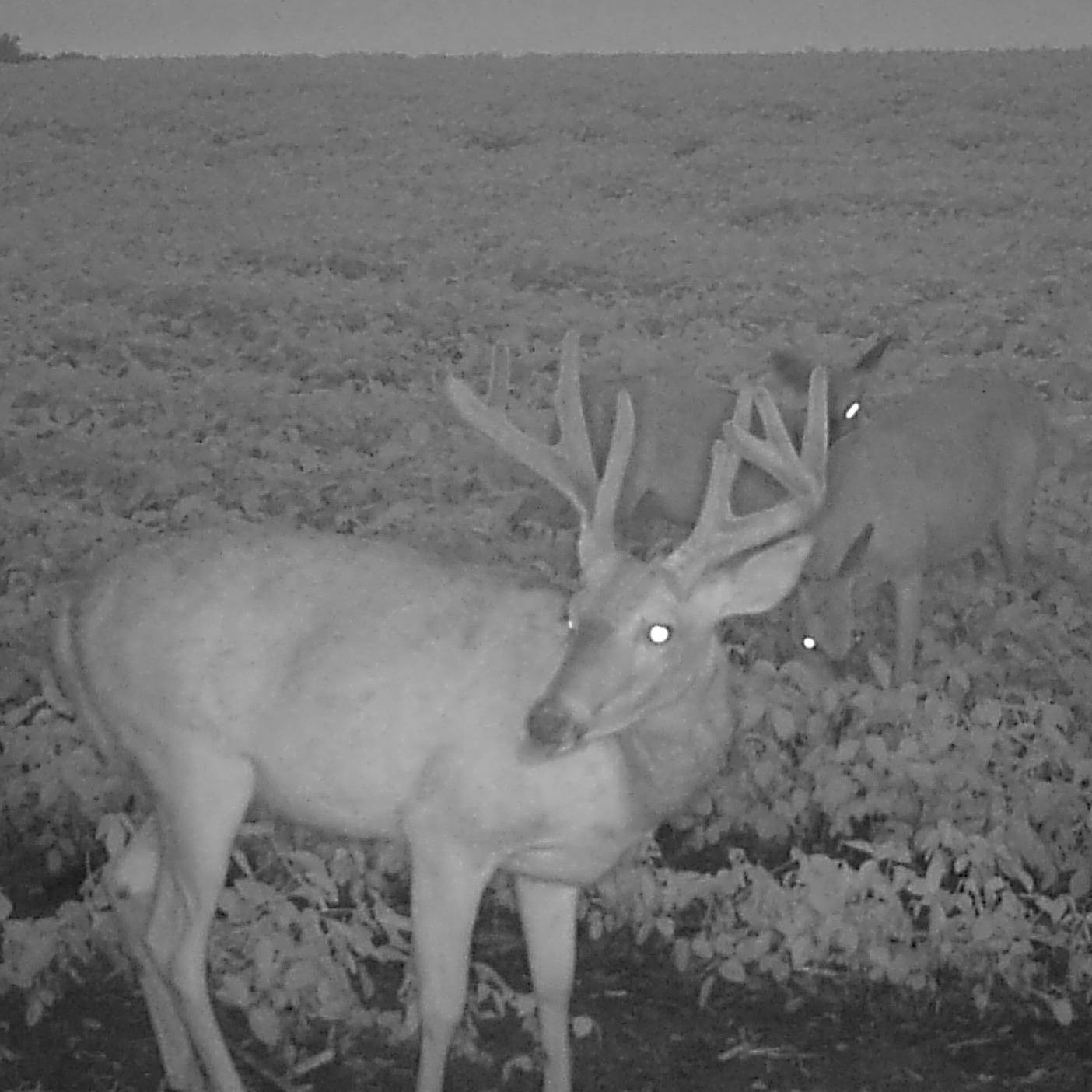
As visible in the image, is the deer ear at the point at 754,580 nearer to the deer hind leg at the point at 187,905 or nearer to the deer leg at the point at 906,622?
the deer hind leg at the point at 187,905

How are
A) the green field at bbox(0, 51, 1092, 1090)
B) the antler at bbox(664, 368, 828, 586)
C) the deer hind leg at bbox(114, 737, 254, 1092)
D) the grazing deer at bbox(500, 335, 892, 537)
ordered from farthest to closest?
the grazing deer at bbox(500, 335, 892, 537)
the green field at bbox(0, 51, 1092, 1090)
the deer hind leg at bbox(114, 737, 254, 1092)
the antler at bbox(664, 368, 828, 586)

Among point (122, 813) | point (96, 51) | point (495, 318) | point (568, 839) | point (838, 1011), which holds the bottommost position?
point (838, 1011)

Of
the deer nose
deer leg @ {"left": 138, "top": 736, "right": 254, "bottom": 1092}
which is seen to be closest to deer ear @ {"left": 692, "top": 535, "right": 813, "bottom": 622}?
the deer nose

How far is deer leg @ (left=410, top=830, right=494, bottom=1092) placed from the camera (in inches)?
96.8

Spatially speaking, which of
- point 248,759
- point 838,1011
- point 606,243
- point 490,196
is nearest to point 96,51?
point 490,196

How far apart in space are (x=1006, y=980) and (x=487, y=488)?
1.59m

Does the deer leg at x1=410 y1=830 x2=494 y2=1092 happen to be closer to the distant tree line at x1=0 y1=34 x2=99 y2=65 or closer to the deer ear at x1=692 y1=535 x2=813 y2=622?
the deer ear at x1=692 y1=535 x2=813 y2=622

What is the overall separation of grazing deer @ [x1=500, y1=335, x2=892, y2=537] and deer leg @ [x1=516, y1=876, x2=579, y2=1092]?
1.31m

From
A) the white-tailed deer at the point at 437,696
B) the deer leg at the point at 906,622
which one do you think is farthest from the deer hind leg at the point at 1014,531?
the white-tailed deer at the point at 437,696

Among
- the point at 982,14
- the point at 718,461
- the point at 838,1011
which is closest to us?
the point at 718,461

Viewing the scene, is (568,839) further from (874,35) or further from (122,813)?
(874,35)

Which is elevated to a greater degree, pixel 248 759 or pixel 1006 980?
pixel 248 759

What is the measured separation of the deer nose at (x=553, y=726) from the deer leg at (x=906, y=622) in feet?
5.05

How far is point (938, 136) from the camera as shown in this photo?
3934mm
